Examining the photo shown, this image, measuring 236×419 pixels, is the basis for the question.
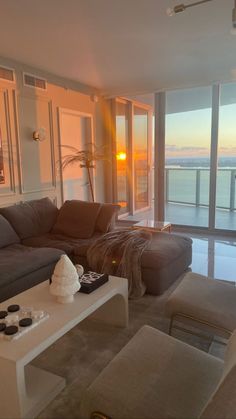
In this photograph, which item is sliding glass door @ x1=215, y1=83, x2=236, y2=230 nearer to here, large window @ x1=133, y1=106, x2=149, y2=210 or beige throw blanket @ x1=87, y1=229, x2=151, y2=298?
large window @ x1=133, y1=106, x2=149, y2=210

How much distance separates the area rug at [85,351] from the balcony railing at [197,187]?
315 centimetres

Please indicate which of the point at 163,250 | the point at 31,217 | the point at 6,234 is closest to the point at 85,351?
the point at 163,250

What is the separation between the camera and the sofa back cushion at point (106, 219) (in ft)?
12.1

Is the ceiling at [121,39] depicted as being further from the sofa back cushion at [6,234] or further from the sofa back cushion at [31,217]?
the sofa back cushion at [6,234]

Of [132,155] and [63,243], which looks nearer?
[63,243]

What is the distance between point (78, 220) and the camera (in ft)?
12.3

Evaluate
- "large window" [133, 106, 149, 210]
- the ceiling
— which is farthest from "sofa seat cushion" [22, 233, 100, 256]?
"large window" [133, 106, 149, 210]

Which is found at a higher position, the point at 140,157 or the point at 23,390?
the point at 140,157

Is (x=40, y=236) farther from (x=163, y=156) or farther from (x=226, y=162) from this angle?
(x=226, y=162)

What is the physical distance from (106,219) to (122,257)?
86 centimetres

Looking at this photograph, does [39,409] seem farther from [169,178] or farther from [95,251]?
[169,178]

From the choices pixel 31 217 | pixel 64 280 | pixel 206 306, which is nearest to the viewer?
pixel 64 280

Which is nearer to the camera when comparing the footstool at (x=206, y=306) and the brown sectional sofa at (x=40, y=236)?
the footstool at (x=206, y=306)

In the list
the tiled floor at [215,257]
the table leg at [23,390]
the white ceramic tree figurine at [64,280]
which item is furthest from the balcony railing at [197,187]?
the table leg at [23,390]
